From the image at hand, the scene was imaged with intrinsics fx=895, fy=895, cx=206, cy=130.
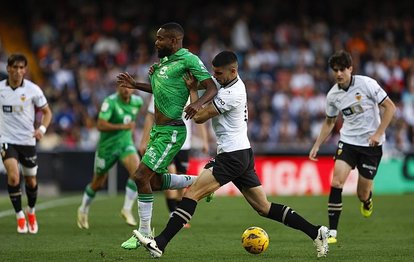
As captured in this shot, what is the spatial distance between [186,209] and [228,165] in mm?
690

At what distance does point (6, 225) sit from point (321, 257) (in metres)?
6.34

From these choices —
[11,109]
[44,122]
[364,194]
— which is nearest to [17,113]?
[11,109]

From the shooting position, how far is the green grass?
10.6 metres

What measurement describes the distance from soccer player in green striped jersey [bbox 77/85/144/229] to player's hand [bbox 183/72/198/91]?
4219 millimetres

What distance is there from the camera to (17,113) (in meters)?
13.6

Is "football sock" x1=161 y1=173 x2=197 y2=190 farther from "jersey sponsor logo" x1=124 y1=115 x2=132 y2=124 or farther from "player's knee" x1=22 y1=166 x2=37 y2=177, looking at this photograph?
"jersey sponsor logo" x1=124 y1=115 x2=132 y2=124

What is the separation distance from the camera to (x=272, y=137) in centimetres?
2586

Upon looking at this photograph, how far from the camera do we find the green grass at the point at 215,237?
417 inches

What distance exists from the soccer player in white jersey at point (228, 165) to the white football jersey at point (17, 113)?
4144mm

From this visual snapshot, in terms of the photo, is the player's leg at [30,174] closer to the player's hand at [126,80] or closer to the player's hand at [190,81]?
the player's hand at [126,80]

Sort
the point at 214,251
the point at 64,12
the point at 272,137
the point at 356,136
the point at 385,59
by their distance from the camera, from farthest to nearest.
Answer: the point at 64,12 → the point at 385,59 → the point at 272,137 → the point at 356,136 → the point at 214,251

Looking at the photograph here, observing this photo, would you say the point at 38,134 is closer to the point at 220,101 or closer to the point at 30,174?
the point at 30,174

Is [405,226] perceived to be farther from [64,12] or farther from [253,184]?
[64,12]

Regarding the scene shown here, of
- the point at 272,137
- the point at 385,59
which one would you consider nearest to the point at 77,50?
the point at 272,137
